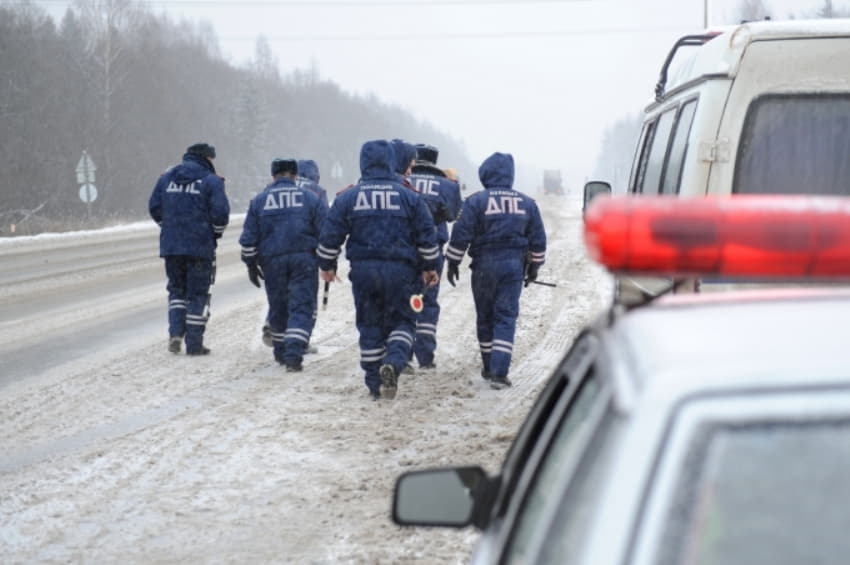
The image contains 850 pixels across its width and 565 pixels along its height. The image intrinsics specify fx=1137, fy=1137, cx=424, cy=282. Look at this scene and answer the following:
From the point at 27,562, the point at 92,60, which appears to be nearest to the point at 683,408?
the point at 27,562

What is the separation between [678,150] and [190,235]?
6542 millimetres

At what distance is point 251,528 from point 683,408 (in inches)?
172

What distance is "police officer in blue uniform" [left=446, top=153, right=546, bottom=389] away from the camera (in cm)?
934

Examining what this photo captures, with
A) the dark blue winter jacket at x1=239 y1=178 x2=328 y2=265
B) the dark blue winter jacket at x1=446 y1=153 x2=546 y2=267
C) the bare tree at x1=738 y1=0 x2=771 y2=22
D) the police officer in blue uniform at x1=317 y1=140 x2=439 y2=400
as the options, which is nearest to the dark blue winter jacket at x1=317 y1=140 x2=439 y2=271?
the police officer in blue uniform at x1=317 y1=140 x2=439 y2=400

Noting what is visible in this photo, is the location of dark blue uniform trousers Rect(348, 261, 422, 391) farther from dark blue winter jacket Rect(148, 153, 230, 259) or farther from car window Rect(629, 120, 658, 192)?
dark blue winter jacket Rect(148, 153, 230, 259)

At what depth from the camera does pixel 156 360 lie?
10578 millimetres

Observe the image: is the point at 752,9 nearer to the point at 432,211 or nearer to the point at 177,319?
the point at 432,211

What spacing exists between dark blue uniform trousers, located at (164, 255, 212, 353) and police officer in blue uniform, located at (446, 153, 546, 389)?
2.84 meters

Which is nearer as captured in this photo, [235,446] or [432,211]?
[235,446]

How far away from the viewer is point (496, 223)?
30.8 feet

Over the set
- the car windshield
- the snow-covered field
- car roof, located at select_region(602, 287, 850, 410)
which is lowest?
the snow-covered field

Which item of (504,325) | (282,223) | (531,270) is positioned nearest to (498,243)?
(531,270)

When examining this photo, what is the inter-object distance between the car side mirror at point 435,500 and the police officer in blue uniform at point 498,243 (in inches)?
261

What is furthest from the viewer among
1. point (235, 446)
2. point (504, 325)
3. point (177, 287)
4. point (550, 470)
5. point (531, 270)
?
point (177, 287)
